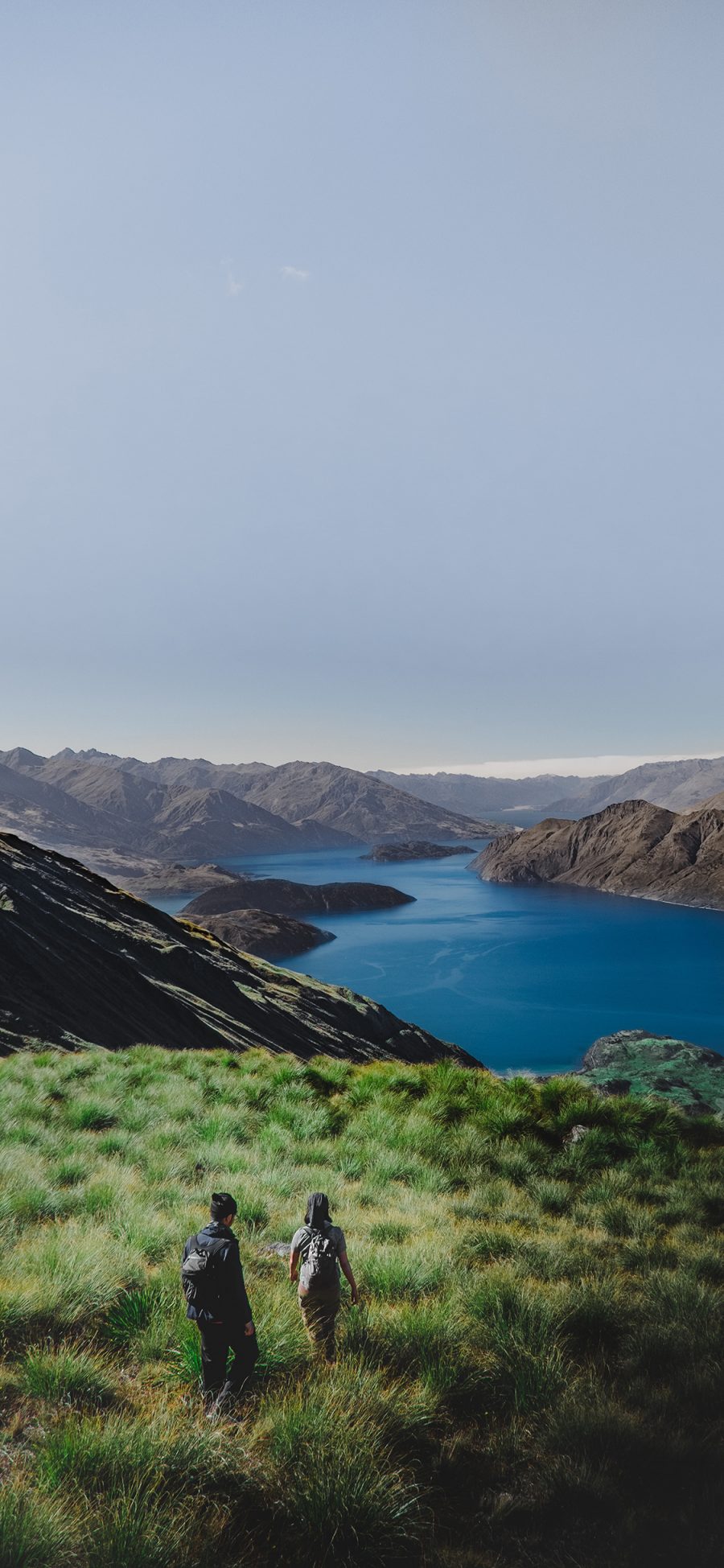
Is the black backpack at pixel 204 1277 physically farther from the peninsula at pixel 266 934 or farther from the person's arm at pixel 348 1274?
the peninsula at pixel 266 934

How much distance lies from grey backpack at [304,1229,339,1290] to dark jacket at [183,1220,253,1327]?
681 millimetres

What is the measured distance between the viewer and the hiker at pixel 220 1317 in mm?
4938

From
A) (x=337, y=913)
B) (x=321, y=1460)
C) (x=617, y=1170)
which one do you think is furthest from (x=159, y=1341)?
(x=337, y=913)

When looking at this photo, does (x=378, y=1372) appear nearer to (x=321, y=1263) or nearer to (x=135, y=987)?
(x=321, y=1263)

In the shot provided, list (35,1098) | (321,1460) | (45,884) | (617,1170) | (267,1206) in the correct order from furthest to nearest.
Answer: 1. (45,884)
2. (35,1098)
3. (617,1170)
4. (267,1206)
5. (321,1460)

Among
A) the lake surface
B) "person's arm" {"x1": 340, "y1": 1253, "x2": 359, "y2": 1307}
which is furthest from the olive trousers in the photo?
the lake surface

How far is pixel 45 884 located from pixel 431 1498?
42579 millimetres

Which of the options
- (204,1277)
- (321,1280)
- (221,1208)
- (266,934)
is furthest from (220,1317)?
(266,934)

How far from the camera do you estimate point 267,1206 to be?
8.00 m

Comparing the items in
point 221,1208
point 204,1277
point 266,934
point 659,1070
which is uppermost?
point 221,1208

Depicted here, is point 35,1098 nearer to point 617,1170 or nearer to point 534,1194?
point 534,1194

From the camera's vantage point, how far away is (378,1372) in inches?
200

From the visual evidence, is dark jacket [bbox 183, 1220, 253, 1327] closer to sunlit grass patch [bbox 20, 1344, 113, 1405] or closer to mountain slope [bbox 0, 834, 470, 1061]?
sunlit grass patch [bbox 20, 1344, 113, 1405]

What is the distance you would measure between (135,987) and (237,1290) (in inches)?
1237
